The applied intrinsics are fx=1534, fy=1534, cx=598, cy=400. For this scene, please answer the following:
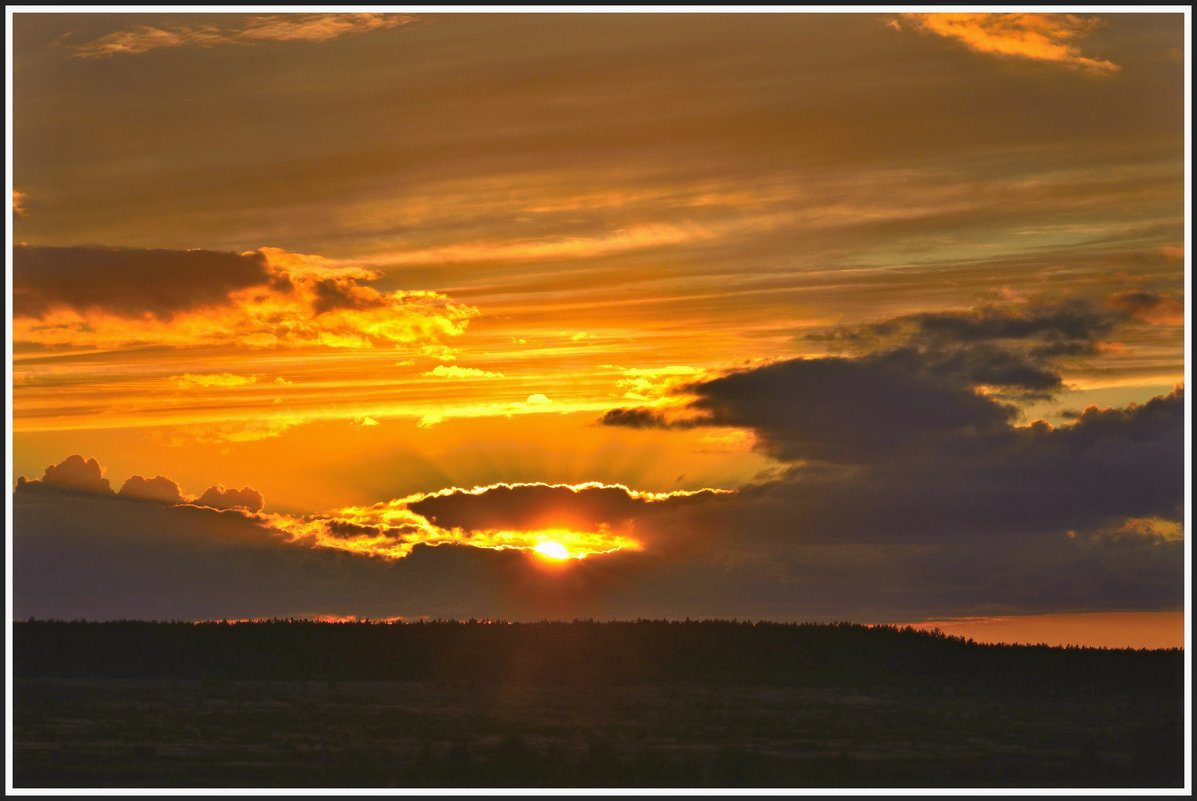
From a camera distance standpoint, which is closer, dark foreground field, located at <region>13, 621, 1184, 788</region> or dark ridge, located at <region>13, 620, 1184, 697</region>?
dark foreground field, located at <region>13, 621, 1184, 788</region>

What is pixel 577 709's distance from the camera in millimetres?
70062

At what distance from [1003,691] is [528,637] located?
98.4 ft

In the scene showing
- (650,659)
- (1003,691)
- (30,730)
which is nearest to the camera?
(30,730)

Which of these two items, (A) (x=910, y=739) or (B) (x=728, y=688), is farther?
(B) (x=728, y=688)

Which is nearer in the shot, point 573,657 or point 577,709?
point 577,709

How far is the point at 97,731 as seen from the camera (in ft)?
199

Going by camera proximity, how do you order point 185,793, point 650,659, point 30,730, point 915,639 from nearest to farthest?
point 185,793 < point 30,730 < point 650,659 < point 915,639

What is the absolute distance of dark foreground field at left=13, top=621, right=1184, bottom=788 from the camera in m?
53.5

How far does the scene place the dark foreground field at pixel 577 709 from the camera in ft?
176

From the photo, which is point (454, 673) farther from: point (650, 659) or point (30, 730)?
point (30, 730)

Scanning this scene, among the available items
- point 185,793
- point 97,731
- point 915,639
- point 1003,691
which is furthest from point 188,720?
point 915,639

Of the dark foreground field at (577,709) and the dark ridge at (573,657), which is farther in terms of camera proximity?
the dark ridge at (573,657)

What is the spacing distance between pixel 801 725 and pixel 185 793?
30.1 m

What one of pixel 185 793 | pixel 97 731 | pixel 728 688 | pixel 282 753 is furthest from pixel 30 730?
pixel 728 688
